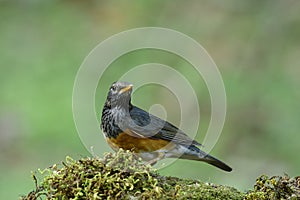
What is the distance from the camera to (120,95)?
6.03 meters

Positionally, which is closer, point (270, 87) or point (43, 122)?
point (43, 122)

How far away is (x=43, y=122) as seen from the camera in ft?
37.1

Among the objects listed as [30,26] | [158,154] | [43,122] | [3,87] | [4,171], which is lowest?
[158,154]

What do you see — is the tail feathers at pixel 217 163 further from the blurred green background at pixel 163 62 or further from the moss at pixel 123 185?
the blurred green background at pixel 163 62

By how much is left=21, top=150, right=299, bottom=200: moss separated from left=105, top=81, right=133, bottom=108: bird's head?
7.05 ft

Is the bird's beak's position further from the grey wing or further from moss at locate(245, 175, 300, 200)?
moss at locate(245, 175, 300, 200)

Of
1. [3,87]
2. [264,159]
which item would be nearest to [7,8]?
[3,87]

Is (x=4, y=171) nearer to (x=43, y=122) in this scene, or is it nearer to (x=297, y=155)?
(x=43, y=122)

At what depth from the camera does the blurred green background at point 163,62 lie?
10.4 metres

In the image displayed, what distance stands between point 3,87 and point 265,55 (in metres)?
4.96

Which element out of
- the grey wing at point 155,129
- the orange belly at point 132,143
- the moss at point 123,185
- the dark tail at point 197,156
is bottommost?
the moss at point 123,185

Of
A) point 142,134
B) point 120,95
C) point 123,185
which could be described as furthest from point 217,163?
point 123,185

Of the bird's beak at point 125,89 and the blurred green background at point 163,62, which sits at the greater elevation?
the blurred green background at point 163,62

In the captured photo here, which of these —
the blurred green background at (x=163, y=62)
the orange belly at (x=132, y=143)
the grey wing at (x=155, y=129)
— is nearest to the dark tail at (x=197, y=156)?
the grey wing at (x=155, y=129)
